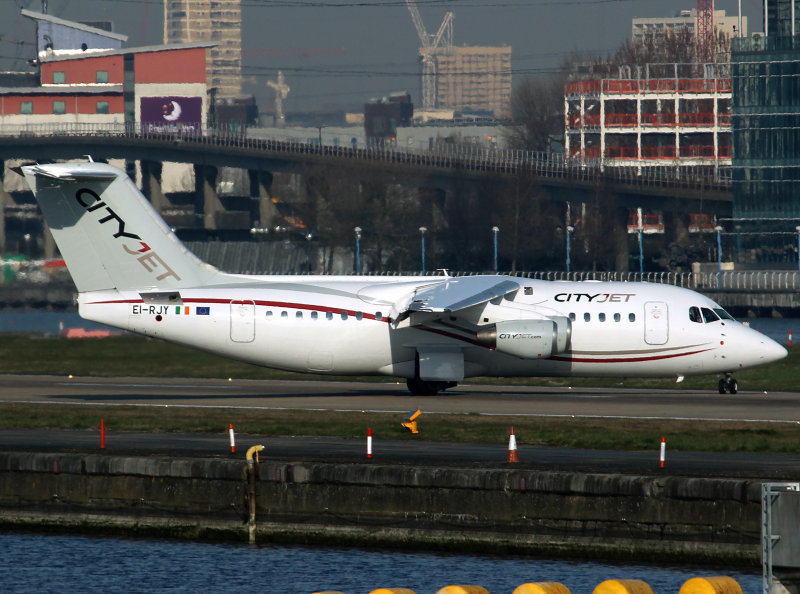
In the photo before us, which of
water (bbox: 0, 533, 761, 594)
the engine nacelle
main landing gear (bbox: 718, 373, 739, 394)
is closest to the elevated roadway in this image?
main landing gear (bbox: 718, 373, 739, 394)

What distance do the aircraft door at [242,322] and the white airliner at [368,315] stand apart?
0.14ft

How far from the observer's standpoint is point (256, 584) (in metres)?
25.5

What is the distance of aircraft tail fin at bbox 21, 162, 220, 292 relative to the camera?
4416cm

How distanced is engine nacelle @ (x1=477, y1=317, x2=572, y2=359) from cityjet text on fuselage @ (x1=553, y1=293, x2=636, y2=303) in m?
1.09

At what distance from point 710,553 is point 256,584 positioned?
859cm

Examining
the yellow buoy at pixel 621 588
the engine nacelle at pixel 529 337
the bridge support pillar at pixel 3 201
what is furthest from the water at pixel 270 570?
the bridge support pillar at pixel 3 201

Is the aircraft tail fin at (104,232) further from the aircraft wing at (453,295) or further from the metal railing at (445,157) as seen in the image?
the metal railing at (445,157)

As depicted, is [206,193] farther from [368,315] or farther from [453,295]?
[453,295]

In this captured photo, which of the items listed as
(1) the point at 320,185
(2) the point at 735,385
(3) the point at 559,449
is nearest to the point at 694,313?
Answer: (2) the point at 735,385

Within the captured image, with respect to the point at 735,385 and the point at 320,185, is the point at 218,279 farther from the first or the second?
the point at 320,185

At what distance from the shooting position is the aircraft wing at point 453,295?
141 ft

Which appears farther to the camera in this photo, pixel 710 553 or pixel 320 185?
pixel 320 185

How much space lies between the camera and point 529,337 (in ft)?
145

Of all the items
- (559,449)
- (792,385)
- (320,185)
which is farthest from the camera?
(320,185)
